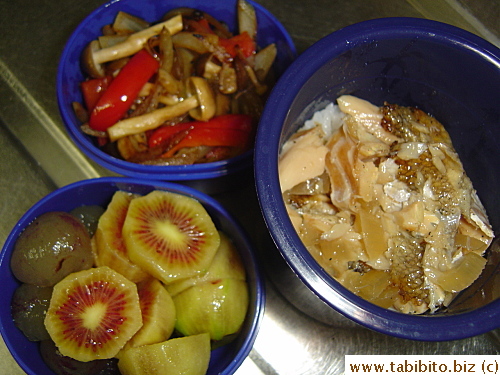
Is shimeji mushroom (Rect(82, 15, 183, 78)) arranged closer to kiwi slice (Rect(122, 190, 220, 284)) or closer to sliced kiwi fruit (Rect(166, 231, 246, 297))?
kiwi slice (Rect(122, 190, 220, 284))

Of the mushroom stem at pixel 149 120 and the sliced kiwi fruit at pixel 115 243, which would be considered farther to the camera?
the mushroom stem at pixel 149 120

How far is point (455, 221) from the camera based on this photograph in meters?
0.93

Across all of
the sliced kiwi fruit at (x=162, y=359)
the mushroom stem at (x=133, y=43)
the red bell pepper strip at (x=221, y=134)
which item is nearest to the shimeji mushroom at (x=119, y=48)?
the mushroom stem at (x=133, y=43)

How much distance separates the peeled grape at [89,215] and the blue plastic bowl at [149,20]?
11cm

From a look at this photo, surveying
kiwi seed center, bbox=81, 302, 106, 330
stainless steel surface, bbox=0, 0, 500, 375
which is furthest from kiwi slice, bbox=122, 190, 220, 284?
stainless steel surface, bbox=0, 0, 500, 375

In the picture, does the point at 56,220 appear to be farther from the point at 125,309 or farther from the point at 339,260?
the point at 339,260

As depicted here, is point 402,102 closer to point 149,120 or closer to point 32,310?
point 149,120

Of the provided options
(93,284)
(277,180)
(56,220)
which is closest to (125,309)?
(93,284)

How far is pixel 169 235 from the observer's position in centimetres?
104

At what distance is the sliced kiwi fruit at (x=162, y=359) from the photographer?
95 centimetres

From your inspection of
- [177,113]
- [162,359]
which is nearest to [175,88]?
[177,113]

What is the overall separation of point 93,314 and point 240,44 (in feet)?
2.63

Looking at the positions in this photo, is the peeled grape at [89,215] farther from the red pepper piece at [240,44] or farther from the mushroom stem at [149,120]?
the red pepper piece at [240,44]

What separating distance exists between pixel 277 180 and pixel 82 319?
1.72 feet
